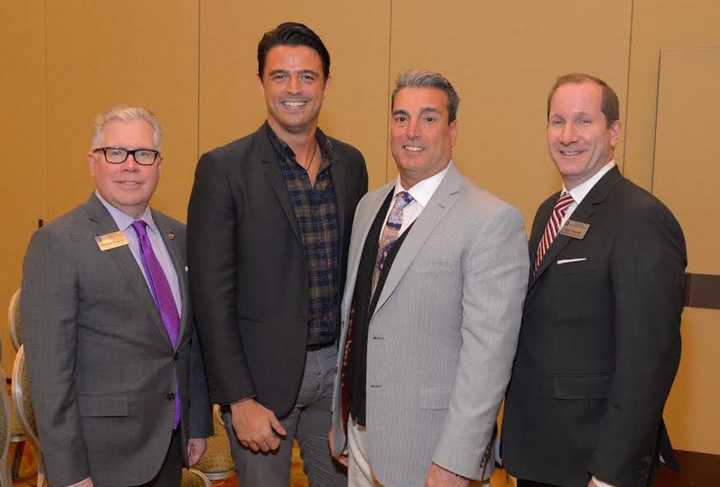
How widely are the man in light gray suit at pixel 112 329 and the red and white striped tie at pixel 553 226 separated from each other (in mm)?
1162

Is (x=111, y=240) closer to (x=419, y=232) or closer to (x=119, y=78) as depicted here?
(x=419, y=232)

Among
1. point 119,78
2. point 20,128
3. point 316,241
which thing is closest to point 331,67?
point 119,78

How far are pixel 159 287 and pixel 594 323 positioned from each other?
4.36 feet

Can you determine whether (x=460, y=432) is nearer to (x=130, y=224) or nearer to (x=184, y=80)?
(x=130, y=224)

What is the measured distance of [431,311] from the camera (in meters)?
2.09

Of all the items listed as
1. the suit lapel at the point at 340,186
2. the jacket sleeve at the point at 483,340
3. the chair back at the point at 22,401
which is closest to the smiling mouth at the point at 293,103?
the suit lapel at the point at 340,186

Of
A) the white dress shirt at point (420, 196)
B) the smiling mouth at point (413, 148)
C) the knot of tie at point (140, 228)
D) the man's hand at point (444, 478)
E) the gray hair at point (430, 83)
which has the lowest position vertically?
the man's hand at point (444, 478)

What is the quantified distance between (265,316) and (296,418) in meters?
0.39

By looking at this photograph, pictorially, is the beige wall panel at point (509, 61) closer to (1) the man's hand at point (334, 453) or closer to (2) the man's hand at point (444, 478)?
(1) the man's hand at point (334, 453)

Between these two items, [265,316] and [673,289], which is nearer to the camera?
[673,289]

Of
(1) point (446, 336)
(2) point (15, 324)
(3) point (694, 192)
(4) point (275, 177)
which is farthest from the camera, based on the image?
(3) point (694, 192)

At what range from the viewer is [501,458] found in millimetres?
2232

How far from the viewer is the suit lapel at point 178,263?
230cm

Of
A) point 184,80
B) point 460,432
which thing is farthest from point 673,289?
point 184,80
